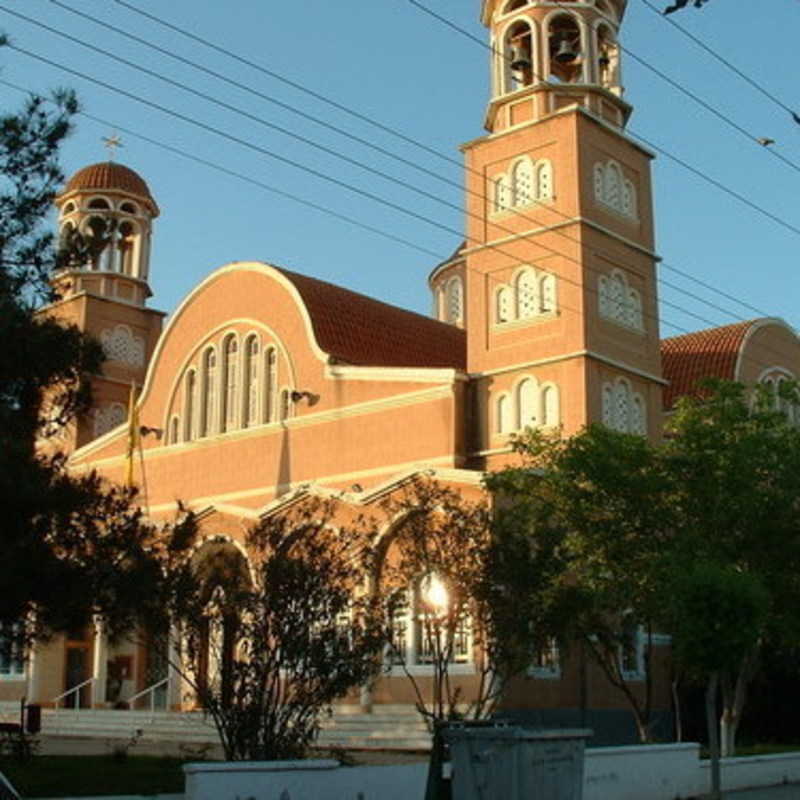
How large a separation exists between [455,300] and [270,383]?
50.4ft

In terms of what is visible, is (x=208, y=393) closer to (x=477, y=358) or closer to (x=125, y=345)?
(x=125, y=345)

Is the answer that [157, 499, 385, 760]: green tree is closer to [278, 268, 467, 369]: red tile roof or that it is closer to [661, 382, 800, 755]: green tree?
[661, 382, 800, 755]: green tree

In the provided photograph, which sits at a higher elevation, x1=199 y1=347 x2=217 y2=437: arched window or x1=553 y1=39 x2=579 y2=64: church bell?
x1=553 y1=39 x2=579 y2=64: church bell

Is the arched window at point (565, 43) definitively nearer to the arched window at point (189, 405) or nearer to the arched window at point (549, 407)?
the arched window at point (549, 407)

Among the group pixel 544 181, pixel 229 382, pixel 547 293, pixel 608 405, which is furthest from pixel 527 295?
pixel 229 382

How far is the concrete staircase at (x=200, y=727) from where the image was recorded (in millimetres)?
24625

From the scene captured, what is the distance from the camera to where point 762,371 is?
3984 centimetres

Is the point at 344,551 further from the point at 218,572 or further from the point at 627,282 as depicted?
the point at 627,282

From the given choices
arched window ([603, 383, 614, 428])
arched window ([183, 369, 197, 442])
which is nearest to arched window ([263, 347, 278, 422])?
arched window ([183, 369, 197, 442])

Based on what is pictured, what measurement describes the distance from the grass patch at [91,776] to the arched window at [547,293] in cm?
1530

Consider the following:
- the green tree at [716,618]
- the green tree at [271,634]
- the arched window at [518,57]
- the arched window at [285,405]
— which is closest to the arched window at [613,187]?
the arched window at [518,57]

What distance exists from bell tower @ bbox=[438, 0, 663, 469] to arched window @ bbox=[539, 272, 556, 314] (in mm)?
36

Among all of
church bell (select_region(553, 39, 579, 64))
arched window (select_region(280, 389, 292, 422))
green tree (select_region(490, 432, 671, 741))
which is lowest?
green tree (select_region(490, 432, 671, 741))

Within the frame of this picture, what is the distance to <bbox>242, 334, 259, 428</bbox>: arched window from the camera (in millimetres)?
36516
